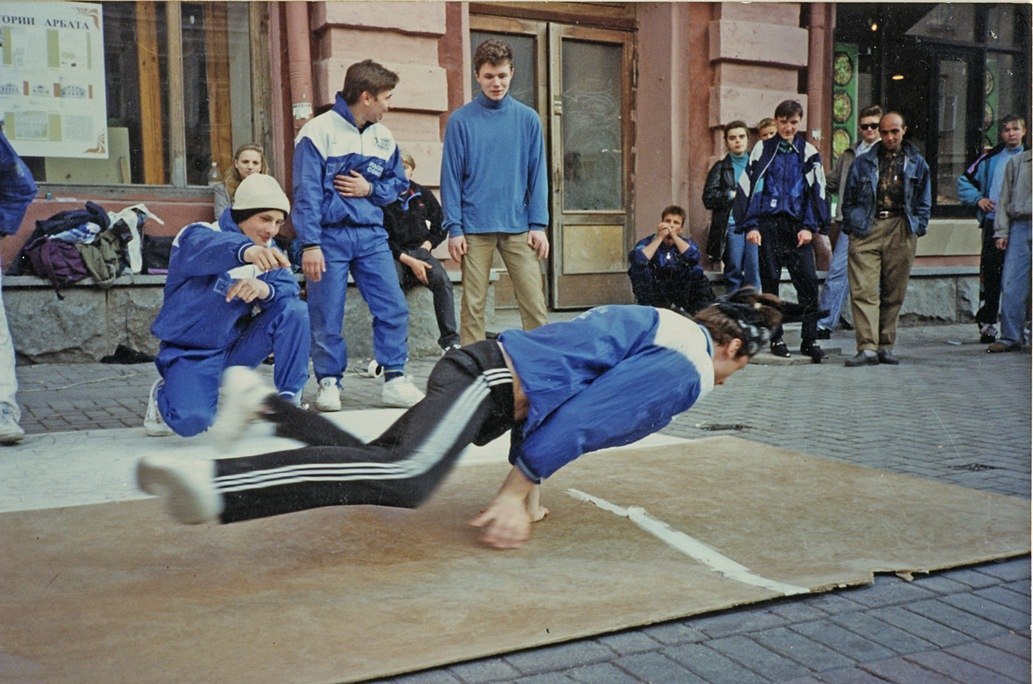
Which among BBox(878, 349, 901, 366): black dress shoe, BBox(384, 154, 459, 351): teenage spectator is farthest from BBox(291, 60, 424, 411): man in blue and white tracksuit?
BBox(878, 349, 901, 366): black dress shoe

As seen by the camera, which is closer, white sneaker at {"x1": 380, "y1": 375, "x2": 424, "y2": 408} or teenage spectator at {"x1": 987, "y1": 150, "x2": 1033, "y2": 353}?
white sneaker at {"x1": 380, "y1": 375, "x2": 424, "y2": 408}

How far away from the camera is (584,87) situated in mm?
10195

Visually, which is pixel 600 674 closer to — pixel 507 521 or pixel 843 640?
pixel 843 640

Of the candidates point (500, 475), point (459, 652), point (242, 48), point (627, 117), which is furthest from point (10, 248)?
point (459, 652)

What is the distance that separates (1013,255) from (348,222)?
5684 mm

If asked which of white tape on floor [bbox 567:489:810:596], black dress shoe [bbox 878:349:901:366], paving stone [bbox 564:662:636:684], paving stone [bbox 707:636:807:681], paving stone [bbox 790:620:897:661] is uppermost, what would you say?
white tape on floor [bbox 567:489:810:596]

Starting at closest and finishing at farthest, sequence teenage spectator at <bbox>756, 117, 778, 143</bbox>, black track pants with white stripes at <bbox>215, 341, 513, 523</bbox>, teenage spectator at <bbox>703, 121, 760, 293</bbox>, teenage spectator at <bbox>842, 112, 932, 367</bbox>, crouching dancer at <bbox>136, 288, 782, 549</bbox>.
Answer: black track pants with white stripes at <bbox>215, 341, 513, 523</bbox>
crouching dancer at <bbox>136, 288, 782, 549</bbox>
teenage spectator at <bbox>842, 112, 932, 367</bbox>
teenage spectator at <bbox>756, 117, 778, 143</bbox>
teenage spectator at <bbox>703, 121, 760, 293</bbox>

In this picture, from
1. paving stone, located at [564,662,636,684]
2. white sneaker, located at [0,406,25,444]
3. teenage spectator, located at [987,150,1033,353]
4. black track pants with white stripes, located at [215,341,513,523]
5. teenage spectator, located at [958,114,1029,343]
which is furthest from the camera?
teenage spectator, located at [958,114,1029,343]

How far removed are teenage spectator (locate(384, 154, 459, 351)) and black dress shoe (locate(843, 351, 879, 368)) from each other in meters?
2.94

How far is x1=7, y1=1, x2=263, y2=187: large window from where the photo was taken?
26.6 ft

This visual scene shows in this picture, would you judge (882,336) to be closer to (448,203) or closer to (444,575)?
(448,203)

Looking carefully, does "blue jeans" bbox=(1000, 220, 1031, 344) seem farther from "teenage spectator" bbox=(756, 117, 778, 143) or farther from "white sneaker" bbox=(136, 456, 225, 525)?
"white sneaker" bbox=(136, 456, 225, 525)

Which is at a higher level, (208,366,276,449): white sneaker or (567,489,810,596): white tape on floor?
(208,366,276,449): white sneaker

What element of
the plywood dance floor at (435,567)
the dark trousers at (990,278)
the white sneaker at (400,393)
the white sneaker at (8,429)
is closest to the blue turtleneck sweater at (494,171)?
the white sneaker at (400,393)
